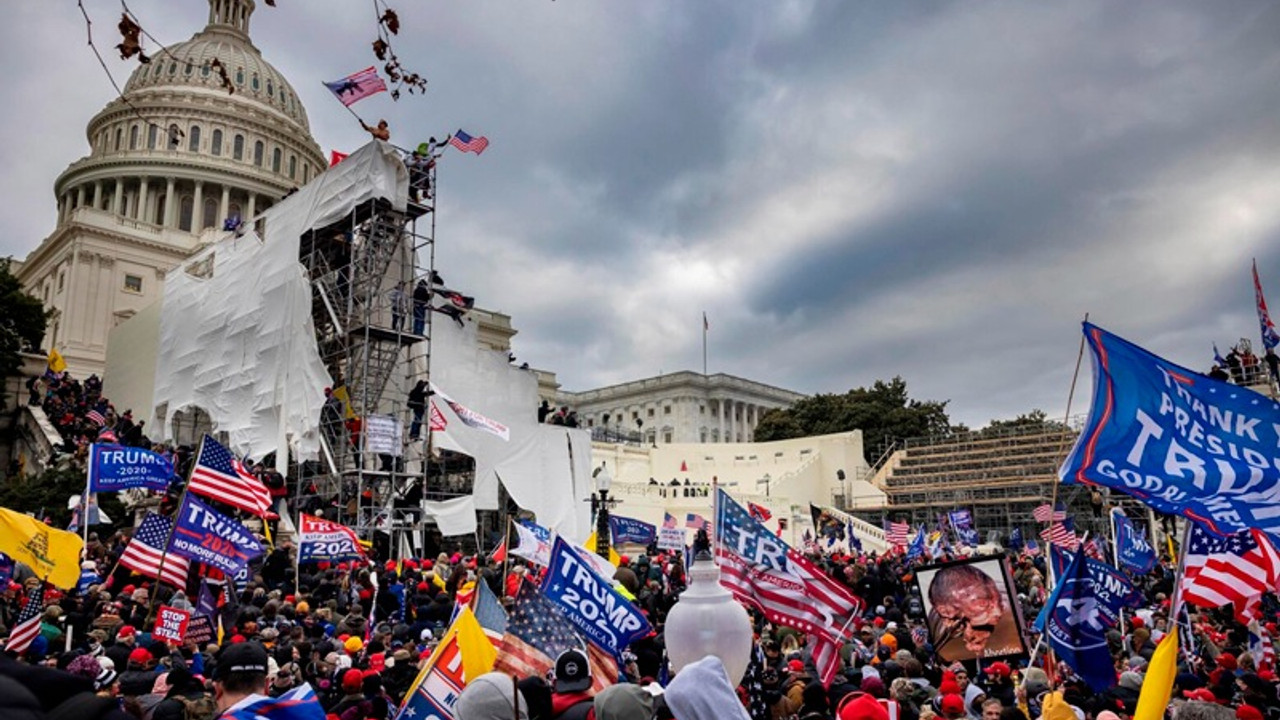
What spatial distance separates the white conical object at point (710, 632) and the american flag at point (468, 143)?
25.7 meters

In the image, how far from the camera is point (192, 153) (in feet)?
Result: 219

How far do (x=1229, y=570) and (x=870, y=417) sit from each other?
61649mm

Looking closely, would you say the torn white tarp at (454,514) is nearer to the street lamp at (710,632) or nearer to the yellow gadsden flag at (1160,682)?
the street lamp at (710,632)

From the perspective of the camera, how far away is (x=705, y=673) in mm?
3453

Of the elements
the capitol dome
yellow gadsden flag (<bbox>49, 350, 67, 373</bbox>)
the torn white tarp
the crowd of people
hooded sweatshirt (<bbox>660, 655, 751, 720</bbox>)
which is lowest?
the crowd of people

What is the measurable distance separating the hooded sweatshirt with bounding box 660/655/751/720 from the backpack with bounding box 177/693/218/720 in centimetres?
273

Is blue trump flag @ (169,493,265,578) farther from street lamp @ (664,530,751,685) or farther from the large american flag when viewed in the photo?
street lamp @ (664,530,751,685)

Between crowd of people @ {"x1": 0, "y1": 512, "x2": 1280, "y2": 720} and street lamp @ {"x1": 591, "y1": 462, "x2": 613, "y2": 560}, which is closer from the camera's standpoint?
crowd of people @ {"x1": 0, "y1": 512, "x2": 1280, "y2": 720}

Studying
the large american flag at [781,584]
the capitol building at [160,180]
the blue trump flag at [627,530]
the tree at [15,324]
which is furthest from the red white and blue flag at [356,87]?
the capitol building at [160,180]

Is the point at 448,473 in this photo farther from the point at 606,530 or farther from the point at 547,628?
the point at 547,628

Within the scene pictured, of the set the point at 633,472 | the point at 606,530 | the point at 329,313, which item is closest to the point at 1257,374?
the point at 606,530

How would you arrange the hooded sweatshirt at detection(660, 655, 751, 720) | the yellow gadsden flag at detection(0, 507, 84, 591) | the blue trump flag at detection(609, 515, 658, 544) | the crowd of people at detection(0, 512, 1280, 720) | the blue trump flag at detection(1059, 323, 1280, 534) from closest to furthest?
1. the hooded sweatshirt at detection(660, 655, 751, 720)
2. the crowd of people at detection(0, 512, 1280, 720)
3. the blue trump flag at detection(1059, 323, 1280, 534)
4. the yellow gadsden flag at detection(0, 507, 84, 591)
5. the blue trump flag at detection(609, 515, 658, 544)

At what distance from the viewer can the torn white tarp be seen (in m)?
27.2

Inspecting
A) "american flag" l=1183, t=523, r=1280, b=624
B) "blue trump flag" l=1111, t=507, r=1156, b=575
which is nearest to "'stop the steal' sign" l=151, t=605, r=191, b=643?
"american flag" l=1183, t=523, r=1280, b=624
